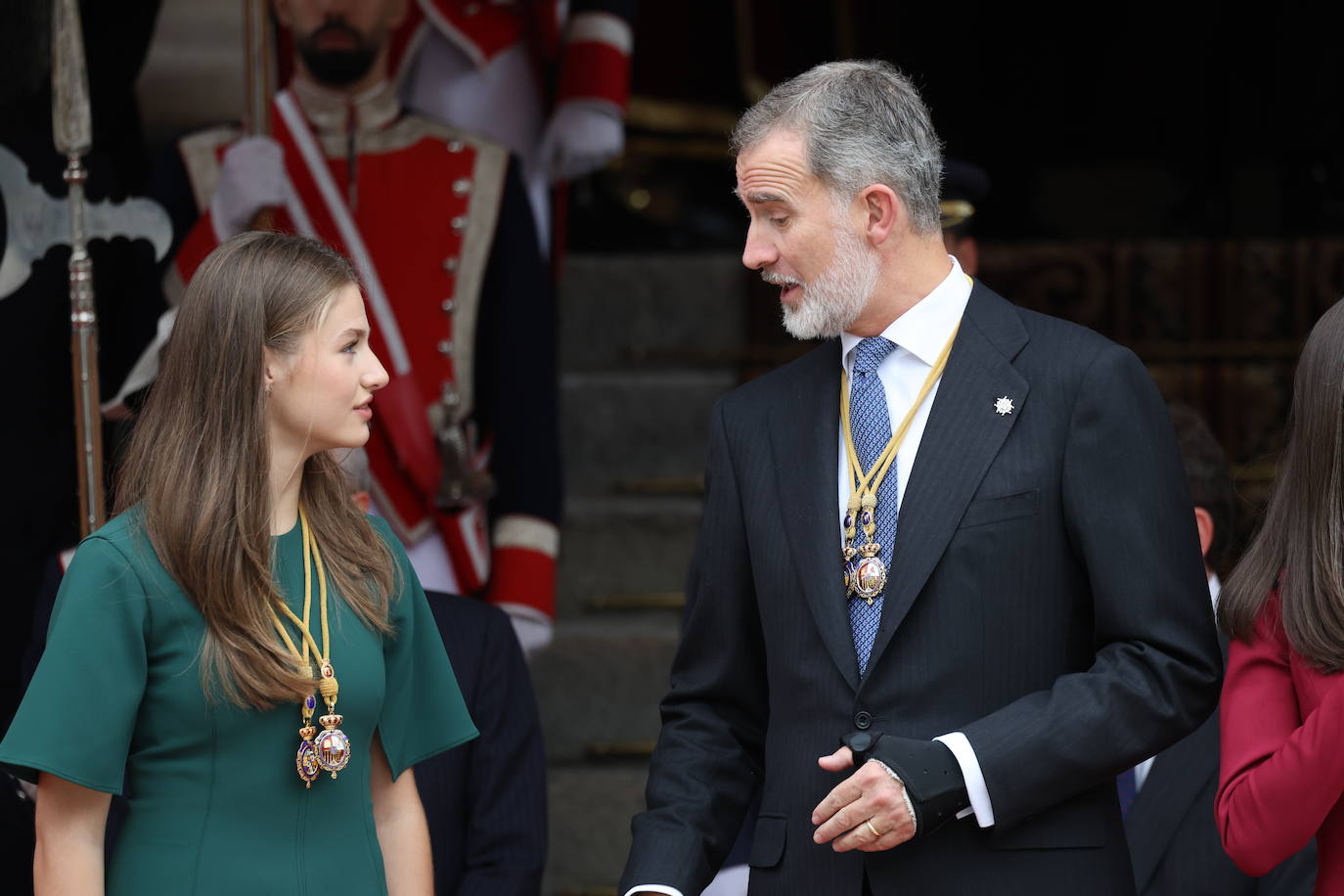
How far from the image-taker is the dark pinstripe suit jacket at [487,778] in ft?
10.8

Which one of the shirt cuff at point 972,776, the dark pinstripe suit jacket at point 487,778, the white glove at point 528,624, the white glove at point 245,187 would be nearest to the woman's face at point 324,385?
the shirt cuff at point 972,776

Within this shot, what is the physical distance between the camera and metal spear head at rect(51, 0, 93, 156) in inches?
122

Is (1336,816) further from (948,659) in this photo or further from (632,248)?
(632,248)

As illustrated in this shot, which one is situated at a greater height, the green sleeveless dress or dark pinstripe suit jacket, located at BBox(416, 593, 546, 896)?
the green sleeveless dress

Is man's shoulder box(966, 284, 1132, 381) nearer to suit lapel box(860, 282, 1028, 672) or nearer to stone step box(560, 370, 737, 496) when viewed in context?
suit lapel box(860, 282, 1028, 672)

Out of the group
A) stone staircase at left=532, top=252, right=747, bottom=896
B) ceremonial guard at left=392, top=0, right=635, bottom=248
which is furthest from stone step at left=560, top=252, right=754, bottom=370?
ceremonial guard at left=392, top=0, right=635, bottom=248

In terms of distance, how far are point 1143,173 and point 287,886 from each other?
5549mm

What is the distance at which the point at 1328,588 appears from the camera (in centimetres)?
237

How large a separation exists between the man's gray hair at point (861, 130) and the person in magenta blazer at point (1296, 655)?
0.54 m

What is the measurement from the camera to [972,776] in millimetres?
2359

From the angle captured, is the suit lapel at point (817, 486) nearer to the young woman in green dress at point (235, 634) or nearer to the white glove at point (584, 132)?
the young woman in green dress at point (235, 634)

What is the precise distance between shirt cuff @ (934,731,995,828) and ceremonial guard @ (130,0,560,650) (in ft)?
5.49

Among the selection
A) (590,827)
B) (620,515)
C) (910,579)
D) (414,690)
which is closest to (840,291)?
(910,579)

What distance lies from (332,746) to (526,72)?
2.41 m
